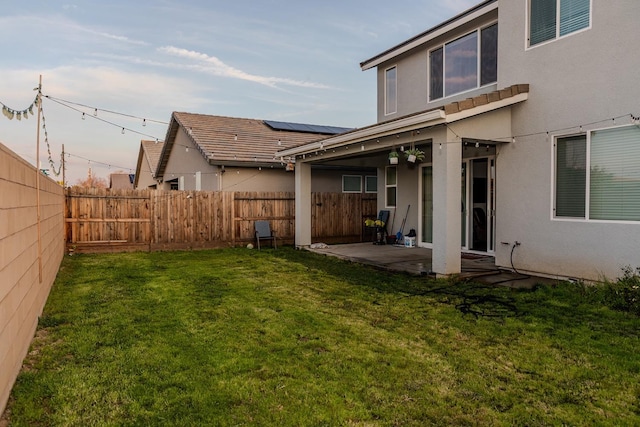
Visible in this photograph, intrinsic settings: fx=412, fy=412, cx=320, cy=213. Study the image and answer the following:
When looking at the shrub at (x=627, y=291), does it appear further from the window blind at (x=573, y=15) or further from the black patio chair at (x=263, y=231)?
the black patio chair at (x=263, y=231)

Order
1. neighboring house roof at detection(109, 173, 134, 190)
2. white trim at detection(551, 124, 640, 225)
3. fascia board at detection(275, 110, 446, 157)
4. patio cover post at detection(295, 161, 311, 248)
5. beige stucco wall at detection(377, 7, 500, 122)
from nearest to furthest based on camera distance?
white trim at detection(551, 124, 640, 225), fascia board at detection(275, 110, 446, 157), beige stucco wall at detection(377, 7, 500, 122), patio cover post at detection(295, 161, 311, 248), neighboring house roof at detection(109, 173, 134, 190)

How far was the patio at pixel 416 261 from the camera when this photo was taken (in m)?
6.86

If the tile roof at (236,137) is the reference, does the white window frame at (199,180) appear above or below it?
below

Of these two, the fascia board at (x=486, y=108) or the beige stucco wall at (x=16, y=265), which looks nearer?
the beige stucco wall at (x=16, y=265)

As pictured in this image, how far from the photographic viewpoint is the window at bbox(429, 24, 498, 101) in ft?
27.1

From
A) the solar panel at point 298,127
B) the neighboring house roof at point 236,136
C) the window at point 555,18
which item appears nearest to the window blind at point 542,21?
the window at point 555,18

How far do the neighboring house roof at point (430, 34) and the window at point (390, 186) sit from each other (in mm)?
3004

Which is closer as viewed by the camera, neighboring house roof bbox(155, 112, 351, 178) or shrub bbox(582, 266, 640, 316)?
shrub bbox(582, 266, 640, 316)

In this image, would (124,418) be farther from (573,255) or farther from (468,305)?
(573,255)

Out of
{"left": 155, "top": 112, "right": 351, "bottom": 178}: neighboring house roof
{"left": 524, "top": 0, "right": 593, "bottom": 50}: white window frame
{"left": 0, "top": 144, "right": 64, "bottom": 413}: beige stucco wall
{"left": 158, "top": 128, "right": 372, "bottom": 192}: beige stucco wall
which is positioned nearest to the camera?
{"left": 0, "top": 144, "right": 64, "bottom": 413}: beige stucco wall

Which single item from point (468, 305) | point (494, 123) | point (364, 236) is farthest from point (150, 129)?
point (468, 305)

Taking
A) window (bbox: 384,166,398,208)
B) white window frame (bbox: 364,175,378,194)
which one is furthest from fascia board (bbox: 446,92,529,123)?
white window frame (bbox: 364,175,378,194)

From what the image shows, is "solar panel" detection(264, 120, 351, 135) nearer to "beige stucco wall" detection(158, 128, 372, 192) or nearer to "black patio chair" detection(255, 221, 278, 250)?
"beige stucco wall" detection(158, 128, 372, 192)

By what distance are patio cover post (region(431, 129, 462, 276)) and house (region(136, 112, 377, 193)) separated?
512 cm
